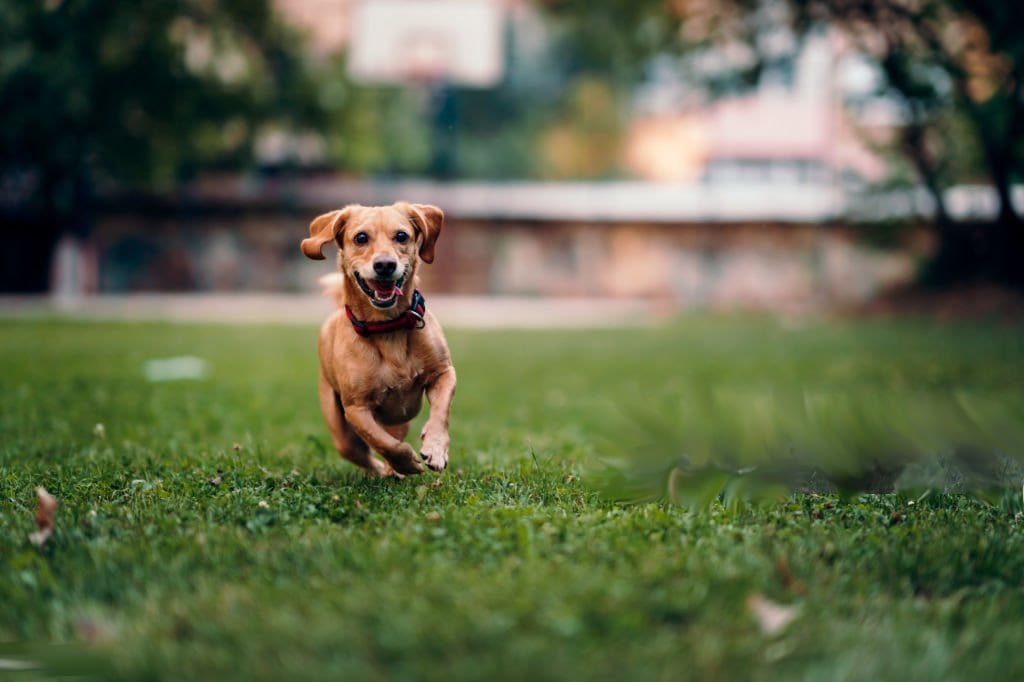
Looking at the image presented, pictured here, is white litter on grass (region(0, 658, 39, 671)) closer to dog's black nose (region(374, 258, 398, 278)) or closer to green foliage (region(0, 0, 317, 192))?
dog's black nose (region(374, 258, 398, 278))

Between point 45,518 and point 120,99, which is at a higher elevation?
point 120,99

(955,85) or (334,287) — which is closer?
(334,287)

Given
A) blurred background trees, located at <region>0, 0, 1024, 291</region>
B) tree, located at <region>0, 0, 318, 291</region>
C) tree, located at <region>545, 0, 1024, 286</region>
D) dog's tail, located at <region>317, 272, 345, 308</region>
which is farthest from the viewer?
tree, located at <region>0, 0, 318, 291</region>

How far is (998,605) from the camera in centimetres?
269

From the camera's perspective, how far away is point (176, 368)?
1065 cm

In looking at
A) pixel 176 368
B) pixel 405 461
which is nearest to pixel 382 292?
pixel 405 461

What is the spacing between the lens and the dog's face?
11.9ft

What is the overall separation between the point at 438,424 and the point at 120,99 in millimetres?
22599

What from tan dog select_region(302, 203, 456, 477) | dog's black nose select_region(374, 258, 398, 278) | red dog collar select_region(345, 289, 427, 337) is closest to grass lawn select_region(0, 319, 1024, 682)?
tan dog select_region(302, 203, 456, 477)

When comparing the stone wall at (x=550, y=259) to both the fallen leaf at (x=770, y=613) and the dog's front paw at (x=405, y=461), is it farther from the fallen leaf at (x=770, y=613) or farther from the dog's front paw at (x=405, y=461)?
the fallen leaf at (x=770, y=613)

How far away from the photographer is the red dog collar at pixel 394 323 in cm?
380

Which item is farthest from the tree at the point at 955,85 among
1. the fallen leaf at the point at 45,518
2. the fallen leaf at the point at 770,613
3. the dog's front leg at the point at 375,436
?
the fallen leaf at the point at 45,518

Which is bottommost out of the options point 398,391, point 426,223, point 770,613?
point 770,613

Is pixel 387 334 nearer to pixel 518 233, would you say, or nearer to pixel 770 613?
pixel 770 613
